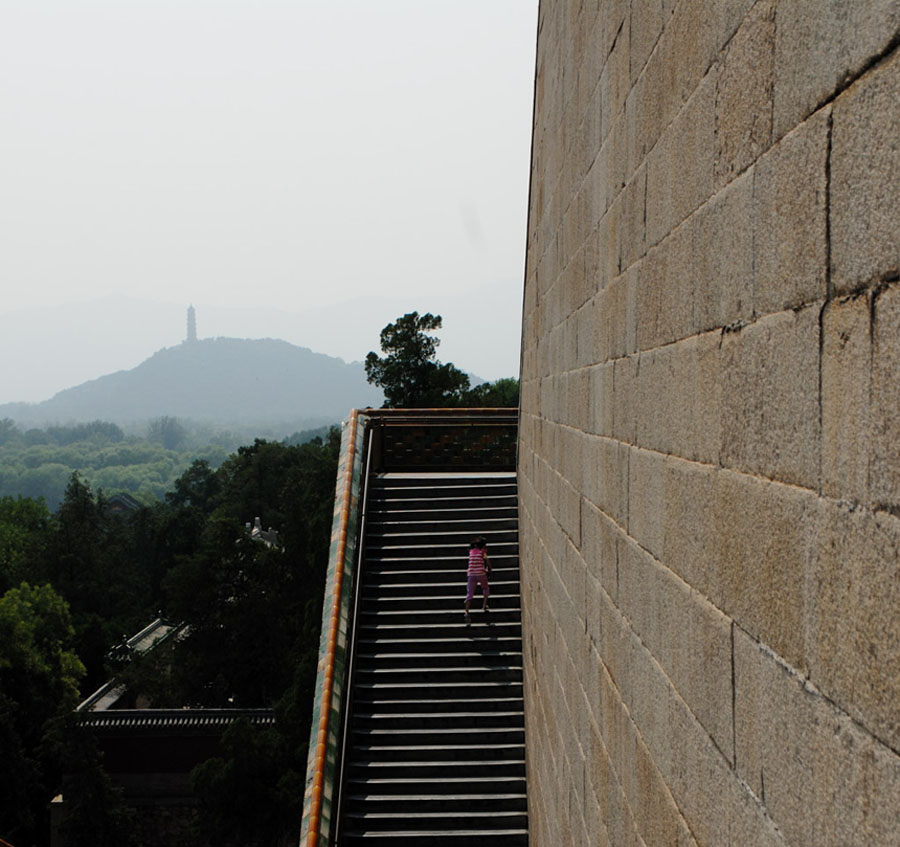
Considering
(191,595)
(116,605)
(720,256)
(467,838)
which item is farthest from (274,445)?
(720,256)

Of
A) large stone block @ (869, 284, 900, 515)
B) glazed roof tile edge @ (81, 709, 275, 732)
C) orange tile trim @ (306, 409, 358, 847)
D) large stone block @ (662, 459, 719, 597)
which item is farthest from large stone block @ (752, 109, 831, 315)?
glazed roof tile edge @ (81, 709, 275, 732)

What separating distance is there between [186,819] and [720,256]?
112ft

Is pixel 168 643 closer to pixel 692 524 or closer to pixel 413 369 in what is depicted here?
pixel 413 369

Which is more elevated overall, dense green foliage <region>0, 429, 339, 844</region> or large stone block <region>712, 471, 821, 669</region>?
large stone block <region>712, 471, 821, 669</region>

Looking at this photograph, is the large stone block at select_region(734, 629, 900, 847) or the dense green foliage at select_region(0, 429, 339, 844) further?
the dense green foliage at select_region(0, 429, 339, 844)

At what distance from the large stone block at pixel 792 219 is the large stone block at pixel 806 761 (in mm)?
655

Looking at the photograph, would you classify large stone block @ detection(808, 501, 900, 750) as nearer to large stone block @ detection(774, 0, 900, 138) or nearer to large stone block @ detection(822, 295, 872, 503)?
large stone block @ detection(822, 295, 872, 503)

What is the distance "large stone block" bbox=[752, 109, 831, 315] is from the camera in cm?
158

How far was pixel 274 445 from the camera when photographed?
229 feet

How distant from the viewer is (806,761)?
5.20 ft

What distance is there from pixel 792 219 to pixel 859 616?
70 centimetres

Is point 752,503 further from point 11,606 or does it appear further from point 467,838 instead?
point 11,606

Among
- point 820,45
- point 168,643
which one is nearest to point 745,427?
point 820,45

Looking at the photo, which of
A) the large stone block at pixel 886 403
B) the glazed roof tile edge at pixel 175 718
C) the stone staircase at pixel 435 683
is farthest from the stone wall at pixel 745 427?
the glazed roof tile edge at pixel 175 718
